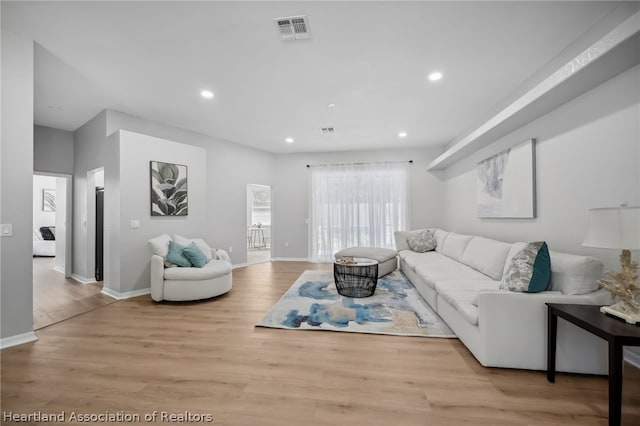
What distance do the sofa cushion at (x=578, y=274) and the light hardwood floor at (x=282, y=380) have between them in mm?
642

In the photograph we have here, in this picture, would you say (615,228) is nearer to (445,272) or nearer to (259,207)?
(445,272)

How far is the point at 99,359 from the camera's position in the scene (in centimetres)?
221

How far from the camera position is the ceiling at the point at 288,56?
6.93 feet

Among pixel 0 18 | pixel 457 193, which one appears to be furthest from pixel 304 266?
pixel 0 18

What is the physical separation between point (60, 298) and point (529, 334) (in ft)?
18.7

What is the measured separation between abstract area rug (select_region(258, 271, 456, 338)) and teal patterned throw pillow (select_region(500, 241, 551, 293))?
0.82 meters

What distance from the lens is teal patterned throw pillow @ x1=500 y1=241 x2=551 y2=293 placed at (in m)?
2.13

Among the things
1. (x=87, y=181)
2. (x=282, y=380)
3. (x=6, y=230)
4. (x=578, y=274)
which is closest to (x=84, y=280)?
(x=87, y=181)

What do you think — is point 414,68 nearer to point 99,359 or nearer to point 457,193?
point 457,193

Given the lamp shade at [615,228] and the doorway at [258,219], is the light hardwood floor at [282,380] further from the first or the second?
the doorway at [258,219]

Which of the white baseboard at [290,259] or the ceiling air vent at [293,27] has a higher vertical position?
the ceiling air vent at [293,27]

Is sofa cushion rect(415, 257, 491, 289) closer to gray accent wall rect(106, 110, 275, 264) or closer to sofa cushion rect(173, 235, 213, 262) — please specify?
sofa cushion rect(173, 235, 213, 262)

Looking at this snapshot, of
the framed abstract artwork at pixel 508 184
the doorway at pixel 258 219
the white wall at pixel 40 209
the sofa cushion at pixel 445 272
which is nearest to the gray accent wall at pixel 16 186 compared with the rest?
the sofa cushion at pixel 445 272

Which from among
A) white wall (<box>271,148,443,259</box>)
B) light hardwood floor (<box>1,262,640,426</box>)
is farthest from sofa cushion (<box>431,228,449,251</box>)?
light hardwood floor (<box>1,262,640,426</box>)
